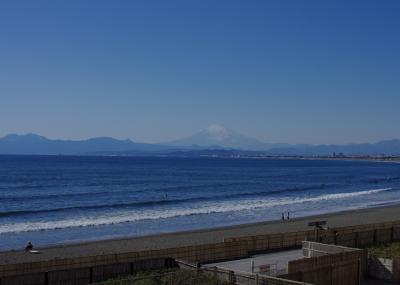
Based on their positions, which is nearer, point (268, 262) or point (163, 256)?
point (163, 256)

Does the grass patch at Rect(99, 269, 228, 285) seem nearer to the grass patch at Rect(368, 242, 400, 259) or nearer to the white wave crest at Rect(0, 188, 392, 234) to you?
the grass patch at Rect(368, 242, 400, 259)

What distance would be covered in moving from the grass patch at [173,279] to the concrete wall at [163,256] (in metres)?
1.27

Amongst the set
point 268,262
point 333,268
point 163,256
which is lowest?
point 268,262

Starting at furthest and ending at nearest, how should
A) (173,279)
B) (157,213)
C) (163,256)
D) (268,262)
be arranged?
(157,213) < (268,262) < (163,256) < (173,279)

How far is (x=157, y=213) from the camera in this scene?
57500 millimetres

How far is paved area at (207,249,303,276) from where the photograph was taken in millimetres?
23203

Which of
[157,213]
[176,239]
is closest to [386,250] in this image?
[176,239]

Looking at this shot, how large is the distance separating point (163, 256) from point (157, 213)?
110 ft

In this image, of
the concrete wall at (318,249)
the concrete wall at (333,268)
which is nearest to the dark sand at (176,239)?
the concrete wall at (318,249)

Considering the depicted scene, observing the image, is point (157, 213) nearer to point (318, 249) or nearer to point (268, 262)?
point (268, 262)

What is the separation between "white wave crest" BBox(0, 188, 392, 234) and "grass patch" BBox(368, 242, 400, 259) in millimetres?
26153

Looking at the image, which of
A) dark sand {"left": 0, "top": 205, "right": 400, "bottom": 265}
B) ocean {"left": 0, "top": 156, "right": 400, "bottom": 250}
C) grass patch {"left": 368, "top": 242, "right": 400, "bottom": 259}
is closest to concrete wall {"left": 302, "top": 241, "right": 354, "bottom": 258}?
grass patch {"left": 368, "top": 242, "right": 400, "bottom": 259}

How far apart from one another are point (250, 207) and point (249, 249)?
36.3 metres

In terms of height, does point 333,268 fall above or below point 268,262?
above
